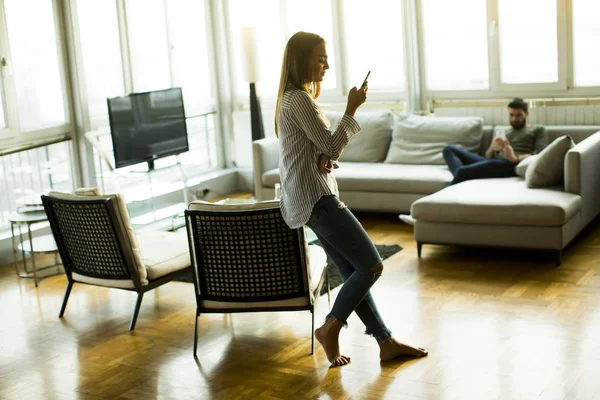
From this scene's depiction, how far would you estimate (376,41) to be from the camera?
7.83 metres

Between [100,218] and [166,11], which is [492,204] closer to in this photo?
[100,218]

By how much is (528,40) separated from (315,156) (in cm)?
406

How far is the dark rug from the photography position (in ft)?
17.2

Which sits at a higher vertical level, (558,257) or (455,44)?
(455,44)

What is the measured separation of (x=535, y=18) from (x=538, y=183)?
78.0 inches

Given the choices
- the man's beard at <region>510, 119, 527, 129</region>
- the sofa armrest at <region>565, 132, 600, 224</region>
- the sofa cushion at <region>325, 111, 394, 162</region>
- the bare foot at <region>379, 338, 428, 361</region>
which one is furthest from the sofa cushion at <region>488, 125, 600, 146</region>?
the bare foot at <region>379, 338, 428, 361</region>

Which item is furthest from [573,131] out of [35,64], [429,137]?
[35,64]

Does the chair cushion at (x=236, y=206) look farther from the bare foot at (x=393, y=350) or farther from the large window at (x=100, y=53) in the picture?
the large window at (x=100, y=53)

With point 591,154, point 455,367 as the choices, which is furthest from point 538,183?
point 455,367

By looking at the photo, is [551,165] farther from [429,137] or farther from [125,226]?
[125,226]

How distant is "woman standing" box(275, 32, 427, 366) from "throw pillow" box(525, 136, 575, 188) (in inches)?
90.8

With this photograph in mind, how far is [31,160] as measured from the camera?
22.3 feet

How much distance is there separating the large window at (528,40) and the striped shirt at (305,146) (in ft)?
12.9

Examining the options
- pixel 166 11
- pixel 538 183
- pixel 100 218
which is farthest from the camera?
pixel 166 11
